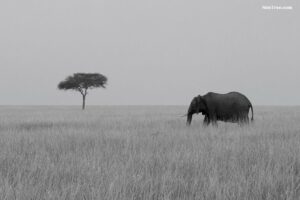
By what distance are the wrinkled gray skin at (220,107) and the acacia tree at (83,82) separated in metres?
38.9

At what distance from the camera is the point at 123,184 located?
318 cm

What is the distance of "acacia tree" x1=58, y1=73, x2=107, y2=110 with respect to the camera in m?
52.1

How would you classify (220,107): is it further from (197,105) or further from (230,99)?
(197,105)

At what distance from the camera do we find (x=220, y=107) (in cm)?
1428

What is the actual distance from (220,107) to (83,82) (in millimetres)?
40054

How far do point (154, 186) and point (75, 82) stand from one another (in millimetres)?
50272

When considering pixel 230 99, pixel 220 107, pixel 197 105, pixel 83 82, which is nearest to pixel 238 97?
pixel 230 99

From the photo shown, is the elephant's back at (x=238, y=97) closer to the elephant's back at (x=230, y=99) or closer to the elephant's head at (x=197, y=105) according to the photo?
the elephant's back at (x=230, y=99)

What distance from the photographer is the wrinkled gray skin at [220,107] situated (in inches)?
549

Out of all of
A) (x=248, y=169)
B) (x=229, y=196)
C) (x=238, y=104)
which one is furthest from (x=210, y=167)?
(x=238, y=104)

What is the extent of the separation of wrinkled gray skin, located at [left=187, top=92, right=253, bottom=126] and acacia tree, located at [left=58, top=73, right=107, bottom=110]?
38.9 m

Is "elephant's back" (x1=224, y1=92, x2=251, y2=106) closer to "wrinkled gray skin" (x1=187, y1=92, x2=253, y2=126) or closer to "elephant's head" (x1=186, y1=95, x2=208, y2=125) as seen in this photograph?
"wrinkled gray skin" (x1=187, y1=92, x2=253, y2=126)

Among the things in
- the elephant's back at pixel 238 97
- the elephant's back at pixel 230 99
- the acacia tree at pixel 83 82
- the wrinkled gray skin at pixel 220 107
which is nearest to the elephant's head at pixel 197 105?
the wrinkled gray skin at pixel 220 107

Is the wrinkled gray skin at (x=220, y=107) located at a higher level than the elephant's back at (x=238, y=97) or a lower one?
lower
